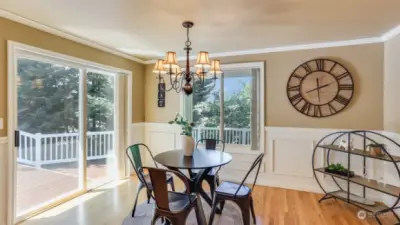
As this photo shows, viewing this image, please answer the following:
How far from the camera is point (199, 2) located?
7.70 ft

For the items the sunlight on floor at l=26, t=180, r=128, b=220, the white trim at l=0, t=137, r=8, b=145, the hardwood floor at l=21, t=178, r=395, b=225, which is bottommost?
the hardwood floor at l=21, t=178, r=395, b=225

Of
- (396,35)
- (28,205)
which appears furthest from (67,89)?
(396,35)

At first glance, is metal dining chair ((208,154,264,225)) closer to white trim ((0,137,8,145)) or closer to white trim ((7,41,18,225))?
white trim ((7,41,18,225))

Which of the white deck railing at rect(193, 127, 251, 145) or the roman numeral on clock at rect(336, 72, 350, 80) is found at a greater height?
the roman numeral on clock at rect(336, 72, 350, 80)

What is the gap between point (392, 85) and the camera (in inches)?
131

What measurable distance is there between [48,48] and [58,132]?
1136 millimetres

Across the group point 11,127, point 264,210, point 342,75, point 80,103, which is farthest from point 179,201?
point 342,75

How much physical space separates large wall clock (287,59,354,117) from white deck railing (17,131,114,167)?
10.7ft

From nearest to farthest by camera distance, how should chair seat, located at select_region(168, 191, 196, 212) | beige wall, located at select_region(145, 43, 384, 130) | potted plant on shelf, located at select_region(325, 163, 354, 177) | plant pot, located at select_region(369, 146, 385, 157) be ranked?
chair seat, located at select_region(168, 191, 196, 212) → plant pot, located at select_region(369, 146, 385, 157) → potted plant on shelf, located at select_region(325, 163, 354, 177) → beige wall, located at select_region(145, 43, 384, 130)

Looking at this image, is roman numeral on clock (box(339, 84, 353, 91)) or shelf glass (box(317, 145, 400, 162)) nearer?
shelf glass (box(317, 145, 400, 162))

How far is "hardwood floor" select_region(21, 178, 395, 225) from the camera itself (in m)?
2.95

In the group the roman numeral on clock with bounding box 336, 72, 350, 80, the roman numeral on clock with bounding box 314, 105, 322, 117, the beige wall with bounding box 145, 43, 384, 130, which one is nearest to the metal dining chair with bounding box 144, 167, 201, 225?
the beige wall with bounding box 145, 43, 384, 130

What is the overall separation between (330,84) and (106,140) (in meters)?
3.77

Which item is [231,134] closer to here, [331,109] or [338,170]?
[331,109]
